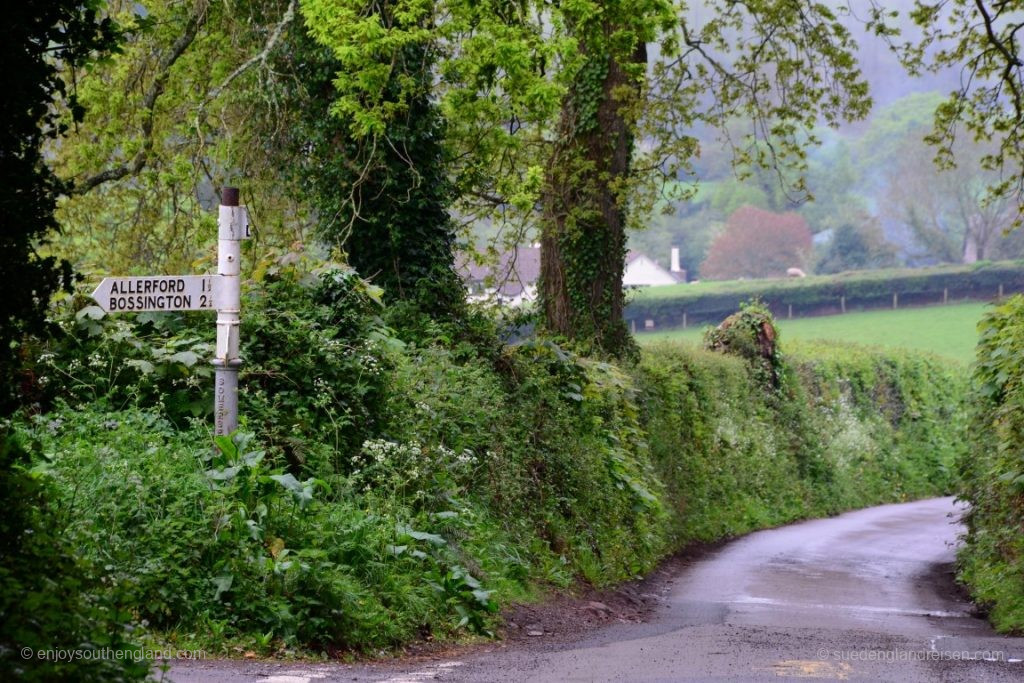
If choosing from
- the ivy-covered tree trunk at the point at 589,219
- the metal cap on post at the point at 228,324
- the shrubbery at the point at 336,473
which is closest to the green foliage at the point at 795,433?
the ivy-covered tree trunk at the point at 589,219

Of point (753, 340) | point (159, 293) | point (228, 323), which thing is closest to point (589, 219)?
point (753, 340)

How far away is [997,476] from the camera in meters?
16.1

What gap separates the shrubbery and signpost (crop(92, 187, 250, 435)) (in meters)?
0.37

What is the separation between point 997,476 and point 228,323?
10.4 m

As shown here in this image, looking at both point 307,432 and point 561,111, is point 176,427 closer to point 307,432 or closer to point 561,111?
point 307,432

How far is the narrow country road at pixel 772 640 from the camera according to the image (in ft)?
27.6

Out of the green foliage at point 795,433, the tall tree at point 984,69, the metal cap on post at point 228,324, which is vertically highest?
the tall tree at point 984,69

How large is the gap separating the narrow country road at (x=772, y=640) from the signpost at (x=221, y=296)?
2610 mm

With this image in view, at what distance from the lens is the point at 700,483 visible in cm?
2506

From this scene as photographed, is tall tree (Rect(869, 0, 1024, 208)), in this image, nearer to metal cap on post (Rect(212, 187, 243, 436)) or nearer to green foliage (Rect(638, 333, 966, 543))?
green foliage (Rect(638, 333, 966, 543))

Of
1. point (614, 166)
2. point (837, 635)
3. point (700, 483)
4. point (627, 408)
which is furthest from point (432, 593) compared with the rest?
point (700, 483)

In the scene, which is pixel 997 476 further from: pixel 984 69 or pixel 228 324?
pixel 228 324

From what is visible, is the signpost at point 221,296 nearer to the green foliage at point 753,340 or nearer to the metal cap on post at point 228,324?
the metal cap on post at point 228,324

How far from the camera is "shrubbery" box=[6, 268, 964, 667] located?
28.1 feet
